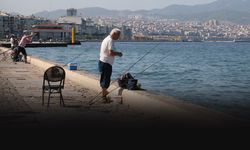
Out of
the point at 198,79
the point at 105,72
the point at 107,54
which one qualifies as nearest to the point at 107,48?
the point at 107,54

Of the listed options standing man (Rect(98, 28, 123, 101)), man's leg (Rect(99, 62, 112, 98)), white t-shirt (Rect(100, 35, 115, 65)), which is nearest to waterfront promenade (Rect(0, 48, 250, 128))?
man's leg (Rect(99, 62, 112, 98))

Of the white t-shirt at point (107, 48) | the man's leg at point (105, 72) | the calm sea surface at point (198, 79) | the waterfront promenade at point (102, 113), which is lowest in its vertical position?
the calm sea surface at point (198, 79)

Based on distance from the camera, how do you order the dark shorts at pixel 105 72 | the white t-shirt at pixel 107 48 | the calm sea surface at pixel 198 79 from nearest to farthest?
the white t-shirt at pixel 107 48
the dark shorts at pixel 105 72
the calm sea surface at pixel 198 79

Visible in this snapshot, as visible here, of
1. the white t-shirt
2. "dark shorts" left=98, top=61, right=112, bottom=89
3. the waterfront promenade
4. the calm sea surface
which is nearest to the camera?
the waterfront promenade

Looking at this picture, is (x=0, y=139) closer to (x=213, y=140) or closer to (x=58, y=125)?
(x=58, y=125)

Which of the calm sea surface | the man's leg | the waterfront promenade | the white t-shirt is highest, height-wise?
the white t-shirt

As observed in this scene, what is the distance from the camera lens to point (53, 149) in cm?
600

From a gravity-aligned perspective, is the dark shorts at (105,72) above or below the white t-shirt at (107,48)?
below

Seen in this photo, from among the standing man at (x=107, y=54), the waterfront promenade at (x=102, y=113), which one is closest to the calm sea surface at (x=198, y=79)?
the standing man at (x=107, y=54)

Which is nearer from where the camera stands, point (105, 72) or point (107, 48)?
point (107, 48)

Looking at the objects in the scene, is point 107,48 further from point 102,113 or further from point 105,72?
point 102,113

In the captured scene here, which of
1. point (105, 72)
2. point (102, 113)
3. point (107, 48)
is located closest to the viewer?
point (102, 113)

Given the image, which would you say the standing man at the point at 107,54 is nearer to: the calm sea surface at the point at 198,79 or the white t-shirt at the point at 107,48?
the white t-shirt at the point at 107,48

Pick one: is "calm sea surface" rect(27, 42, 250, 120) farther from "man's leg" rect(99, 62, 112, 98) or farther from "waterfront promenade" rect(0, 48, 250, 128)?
"waterfront promenade" rect(0, 48, 250, 128)
